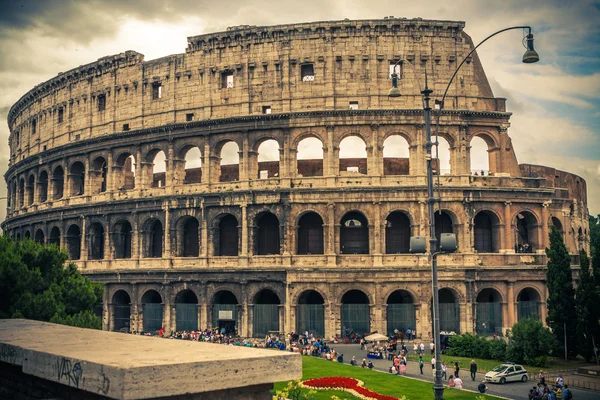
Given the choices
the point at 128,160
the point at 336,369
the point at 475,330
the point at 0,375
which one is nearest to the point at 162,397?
the point at 0,375

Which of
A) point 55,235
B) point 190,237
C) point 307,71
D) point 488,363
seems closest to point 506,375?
point 488,363

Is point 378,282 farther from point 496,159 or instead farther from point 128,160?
point 128,160

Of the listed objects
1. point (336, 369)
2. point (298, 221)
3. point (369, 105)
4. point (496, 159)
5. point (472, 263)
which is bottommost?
point (336, 369)

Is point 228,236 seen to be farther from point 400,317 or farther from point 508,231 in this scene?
point 508,231

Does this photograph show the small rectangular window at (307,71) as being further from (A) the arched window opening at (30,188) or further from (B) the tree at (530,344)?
(A) the arched window opening at (30,188)

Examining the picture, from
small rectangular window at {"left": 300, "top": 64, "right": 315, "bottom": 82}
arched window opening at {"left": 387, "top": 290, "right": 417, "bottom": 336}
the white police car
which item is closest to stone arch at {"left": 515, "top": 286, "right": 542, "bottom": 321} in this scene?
arched window opening at {"left": 387, "top": 290, "right": 417, "bottom": 336}

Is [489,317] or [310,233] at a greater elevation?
[310,233]
